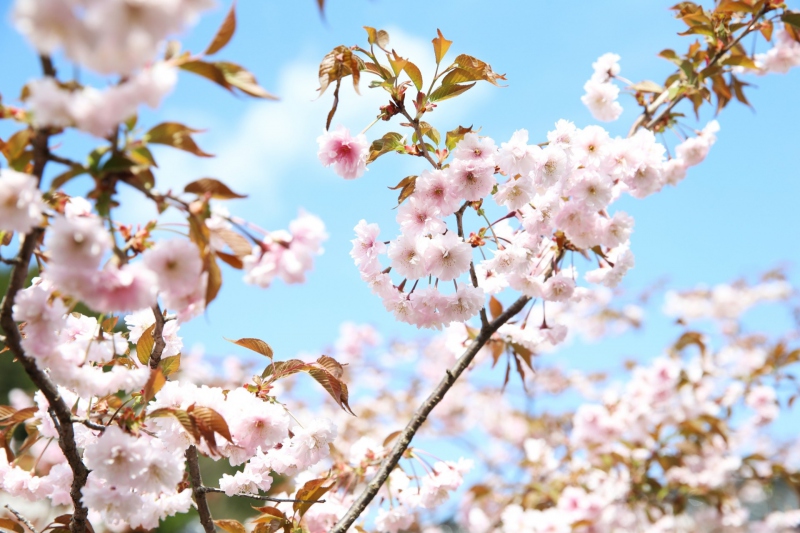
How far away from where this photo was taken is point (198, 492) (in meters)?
1.42

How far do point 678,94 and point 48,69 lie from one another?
6.58ft

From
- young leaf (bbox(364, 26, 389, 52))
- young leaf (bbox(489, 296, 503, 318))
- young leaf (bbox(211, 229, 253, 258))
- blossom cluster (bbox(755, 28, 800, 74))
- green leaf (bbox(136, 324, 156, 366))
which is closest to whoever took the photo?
young leaf (bbox(211, 229, 253, 258))

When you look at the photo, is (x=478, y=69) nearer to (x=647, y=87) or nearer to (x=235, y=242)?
(x=235, y=242)

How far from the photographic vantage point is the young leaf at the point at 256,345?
4.48 feet

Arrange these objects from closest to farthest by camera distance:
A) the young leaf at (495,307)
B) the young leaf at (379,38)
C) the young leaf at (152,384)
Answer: the young leaf at (152,384), the young leaf at (379,38), the young leaf at (495,307)

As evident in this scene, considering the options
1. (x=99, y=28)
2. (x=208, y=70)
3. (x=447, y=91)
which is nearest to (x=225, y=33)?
(x=208, y=70)

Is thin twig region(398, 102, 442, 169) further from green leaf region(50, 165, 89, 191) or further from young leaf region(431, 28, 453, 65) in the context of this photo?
green leaf region(50, 165, 89, 191)

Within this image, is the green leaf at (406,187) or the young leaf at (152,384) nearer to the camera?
the young leaf at (152,384)

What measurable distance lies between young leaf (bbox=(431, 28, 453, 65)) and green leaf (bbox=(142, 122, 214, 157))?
738mm

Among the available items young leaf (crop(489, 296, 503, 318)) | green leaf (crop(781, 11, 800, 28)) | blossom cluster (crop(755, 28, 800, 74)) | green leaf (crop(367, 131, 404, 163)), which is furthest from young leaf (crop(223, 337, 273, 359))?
blossom cluster (crop(755, 28, 800, 74))

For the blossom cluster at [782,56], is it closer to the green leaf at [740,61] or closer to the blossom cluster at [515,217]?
the green leaf at [740,61]

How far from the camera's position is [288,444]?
5.03 ft

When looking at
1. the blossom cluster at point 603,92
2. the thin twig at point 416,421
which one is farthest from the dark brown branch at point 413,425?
the blossom cluster at point 603,92

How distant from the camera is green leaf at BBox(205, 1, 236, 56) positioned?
919 millimetres
